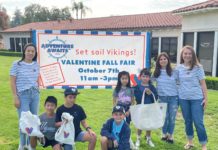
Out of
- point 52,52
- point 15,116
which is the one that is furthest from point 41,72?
point 15,116

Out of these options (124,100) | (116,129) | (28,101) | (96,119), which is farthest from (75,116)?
(96,119)

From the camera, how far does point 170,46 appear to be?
2253cm

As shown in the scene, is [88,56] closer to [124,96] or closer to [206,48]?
[124,96]

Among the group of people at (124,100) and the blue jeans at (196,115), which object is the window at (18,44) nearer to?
the group of people at (124,100)

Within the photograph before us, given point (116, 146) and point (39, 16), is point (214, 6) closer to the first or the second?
point (116, 146)

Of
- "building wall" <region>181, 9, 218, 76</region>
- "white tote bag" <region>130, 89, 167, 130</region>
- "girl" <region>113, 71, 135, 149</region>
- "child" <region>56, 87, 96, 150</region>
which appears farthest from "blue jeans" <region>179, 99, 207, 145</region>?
"building wall" <region>181, 9, 218, 76</region>

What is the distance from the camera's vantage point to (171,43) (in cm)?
2252

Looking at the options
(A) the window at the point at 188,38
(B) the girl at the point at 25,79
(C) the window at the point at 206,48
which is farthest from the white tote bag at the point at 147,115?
(A) the window at the point at 188,38

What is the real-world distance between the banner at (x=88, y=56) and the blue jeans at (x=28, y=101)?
0.57m

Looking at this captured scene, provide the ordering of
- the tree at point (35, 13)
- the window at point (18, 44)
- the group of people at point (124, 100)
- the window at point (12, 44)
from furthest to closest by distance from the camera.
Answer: the tree at point (35, 13) → the window at point (12, 44) → the window at point (18, 44) → the group of people at point (124, 100)

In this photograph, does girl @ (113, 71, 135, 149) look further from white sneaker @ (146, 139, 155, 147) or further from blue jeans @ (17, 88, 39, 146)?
blue jeans @ (17, 88, 39, 146)

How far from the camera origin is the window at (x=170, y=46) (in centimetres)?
2180

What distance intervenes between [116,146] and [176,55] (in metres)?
18.0

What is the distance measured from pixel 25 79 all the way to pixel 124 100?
5.13 feet
